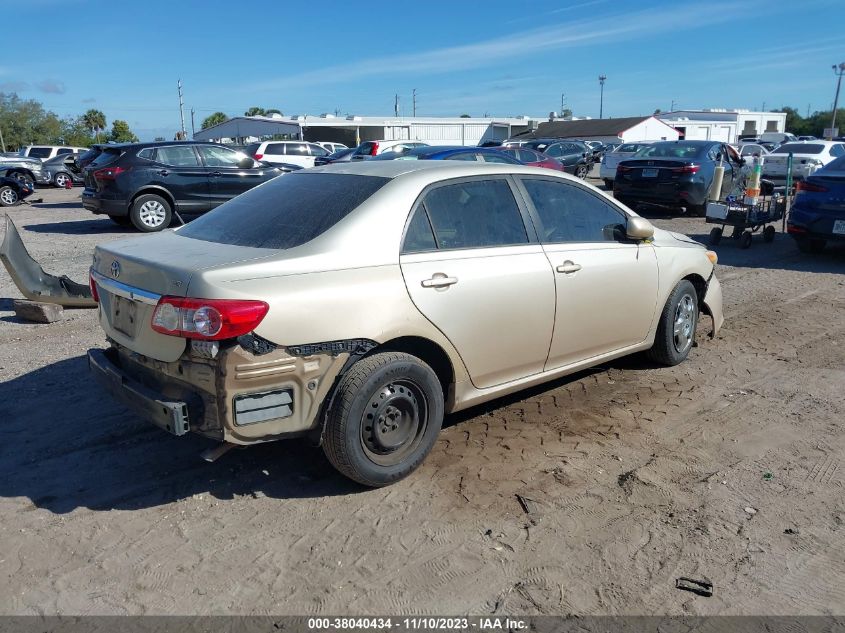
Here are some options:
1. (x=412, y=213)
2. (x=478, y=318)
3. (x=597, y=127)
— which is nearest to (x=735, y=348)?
(x=478, y=318)

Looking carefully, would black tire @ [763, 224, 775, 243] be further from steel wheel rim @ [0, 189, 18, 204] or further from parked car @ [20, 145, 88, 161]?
parked car @ [20, 145, 88, 161]

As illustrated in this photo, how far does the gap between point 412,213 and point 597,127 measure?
2276 inches

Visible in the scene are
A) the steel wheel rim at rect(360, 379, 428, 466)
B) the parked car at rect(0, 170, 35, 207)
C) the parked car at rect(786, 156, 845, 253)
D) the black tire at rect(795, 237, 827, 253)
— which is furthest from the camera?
the parked car at rect(0, 170, 35, 207)

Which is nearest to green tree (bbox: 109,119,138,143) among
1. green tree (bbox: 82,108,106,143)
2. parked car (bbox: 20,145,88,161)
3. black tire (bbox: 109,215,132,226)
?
green tree (bbox: 82,108,106,143)

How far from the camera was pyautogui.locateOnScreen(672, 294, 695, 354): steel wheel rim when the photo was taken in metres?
5.66

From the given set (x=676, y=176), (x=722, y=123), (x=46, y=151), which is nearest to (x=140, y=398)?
(x=676, y=176)

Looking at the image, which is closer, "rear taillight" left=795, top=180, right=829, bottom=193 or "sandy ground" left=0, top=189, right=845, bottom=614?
"sandy ground" left=0, top=189, right=845, bottom=614

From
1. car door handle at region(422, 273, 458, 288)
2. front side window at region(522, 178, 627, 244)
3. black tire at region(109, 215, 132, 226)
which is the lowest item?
black tire at region(109, 215, 132, 226)

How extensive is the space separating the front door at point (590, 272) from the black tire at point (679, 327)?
28cm

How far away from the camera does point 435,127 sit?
5956 cm

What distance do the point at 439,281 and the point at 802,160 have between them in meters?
22.6

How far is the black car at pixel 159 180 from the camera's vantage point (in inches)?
509

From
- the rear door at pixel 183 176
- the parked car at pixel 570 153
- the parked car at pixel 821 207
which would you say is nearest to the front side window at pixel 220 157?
the rear door at pixel 183 176

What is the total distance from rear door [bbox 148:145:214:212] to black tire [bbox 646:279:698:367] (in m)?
10.2
